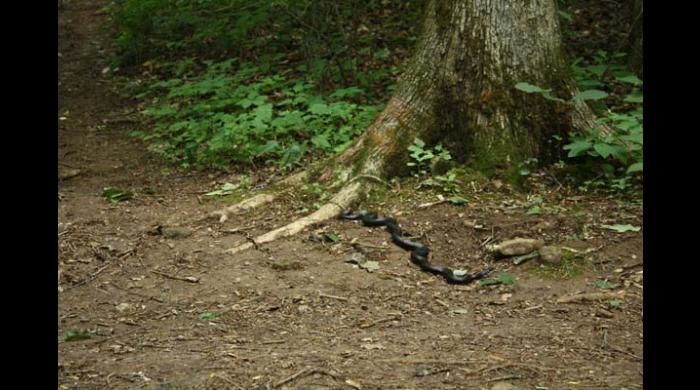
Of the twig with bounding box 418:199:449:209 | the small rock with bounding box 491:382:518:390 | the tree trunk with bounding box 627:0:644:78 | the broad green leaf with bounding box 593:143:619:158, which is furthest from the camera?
the tree trunk with bounding box 627:0:644:78

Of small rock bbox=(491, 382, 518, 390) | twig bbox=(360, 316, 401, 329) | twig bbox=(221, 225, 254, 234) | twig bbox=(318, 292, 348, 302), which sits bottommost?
twig bbox=(221, 225, 254, 234)

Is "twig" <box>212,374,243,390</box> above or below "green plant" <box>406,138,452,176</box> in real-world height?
below

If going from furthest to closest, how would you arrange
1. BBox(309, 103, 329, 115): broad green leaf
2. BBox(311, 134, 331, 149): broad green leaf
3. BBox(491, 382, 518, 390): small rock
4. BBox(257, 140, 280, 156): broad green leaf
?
BBox(309, 103, 329, 115): broad green leaf → BBox(257, 140, 280, 156): broad green leaf → BBox(311, 134, 331, 149): broad green leaf → BBox(491, 382, 518, 390): small rock

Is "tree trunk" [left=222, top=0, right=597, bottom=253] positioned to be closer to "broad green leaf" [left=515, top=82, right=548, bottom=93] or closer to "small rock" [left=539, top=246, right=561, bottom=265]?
"broad green leaf" [left=515, top=82, right=548, bottom=93]

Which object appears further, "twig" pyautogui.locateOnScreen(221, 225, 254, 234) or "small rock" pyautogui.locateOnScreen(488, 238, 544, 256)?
"twig" pyautogui.locateOnScreen(221, 225, 254, 234)

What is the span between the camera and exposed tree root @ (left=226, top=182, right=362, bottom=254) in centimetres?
559

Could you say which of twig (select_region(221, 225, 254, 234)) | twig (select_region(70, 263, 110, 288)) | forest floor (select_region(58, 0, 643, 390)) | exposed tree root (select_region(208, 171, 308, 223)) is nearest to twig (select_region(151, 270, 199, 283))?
forest floor (select_region(58, 0, 643, 390))

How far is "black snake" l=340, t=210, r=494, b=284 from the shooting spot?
4.95 m

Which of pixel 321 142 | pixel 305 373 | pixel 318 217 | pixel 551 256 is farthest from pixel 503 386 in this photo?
pixel 321 142

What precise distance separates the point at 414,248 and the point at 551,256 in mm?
947

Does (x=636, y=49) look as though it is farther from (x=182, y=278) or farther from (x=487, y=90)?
(x=182, y=278)

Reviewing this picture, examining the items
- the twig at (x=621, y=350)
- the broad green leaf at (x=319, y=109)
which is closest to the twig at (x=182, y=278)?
the twig at (x=621, y=350)

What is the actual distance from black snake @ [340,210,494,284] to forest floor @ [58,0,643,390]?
0.07 meters

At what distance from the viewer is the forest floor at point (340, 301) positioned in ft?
11.7
